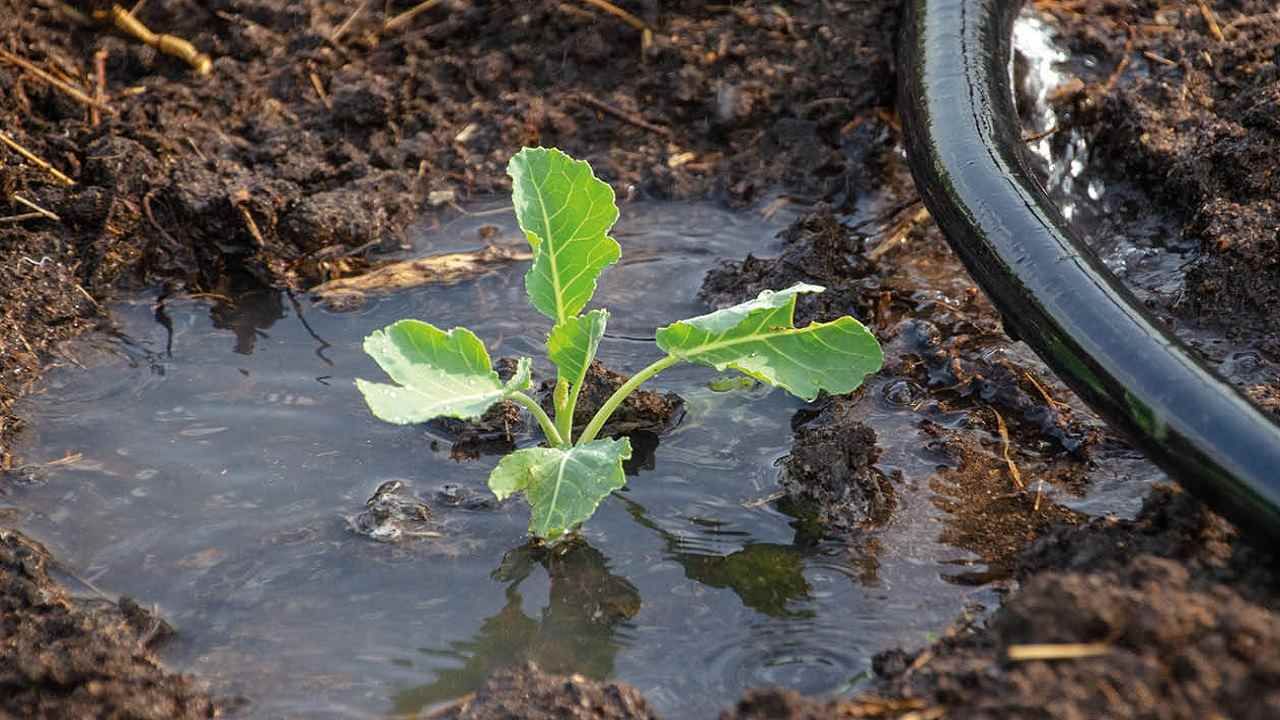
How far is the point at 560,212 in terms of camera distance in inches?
115

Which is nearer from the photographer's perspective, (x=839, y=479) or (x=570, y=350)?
(x=570, y=350)

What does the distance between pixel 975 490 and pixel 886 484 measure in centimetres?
22

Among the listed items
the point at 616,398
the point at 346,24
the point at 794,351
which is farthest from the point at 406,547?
the point at 346,24

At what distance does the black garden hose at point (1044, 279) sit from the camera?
96.7 inches

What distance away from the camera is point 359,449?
3.29 metres

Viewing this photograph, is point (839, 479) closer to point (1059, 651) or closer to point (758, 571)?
point (758, 571)

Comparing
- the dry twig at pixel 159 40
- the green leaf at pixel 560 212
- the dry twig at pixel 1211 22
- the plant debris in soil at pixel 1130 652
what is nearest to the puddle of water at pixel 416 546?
the plant debris in soil at pixel 1130 652

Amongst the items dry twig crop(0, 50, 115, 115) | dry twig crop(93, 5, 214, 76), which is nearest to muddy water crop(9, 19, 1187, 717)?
dry twig crop(0, 50, 115, 115)

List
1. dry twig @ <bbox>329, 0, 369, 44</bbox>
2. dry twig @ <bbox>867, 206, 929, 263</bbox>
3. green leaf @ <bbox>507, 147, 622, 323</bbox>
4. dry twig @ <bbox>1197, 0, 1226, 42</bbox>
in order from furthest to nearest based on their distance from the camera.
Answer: dry twig @ <bbox>329, 0, 369, 44</bbox>, dry twig @ <bbox>1197, 0, 1226, 42</bbox>, dry twig @ <bbox>867, 206, 929, 263</bbox>, green leaf @ <bbox>507, 147, 622, 323</bbox>

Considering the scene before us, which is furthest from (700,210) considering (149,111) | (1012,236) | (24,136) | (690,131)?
(24,136)

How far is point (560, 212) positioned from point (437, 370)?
18.8 inches

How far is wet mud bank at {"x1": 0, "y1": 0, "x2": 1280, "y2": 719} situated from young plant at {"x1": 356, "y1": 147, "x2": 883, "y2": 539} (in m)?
0.29

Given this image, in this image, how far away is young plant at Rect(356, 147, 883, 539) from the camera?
8.86 feet

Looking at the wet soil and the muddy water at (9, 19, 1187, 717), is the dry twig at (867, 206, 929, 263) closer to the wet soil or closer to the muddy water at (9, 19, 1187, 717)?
the wet soil
